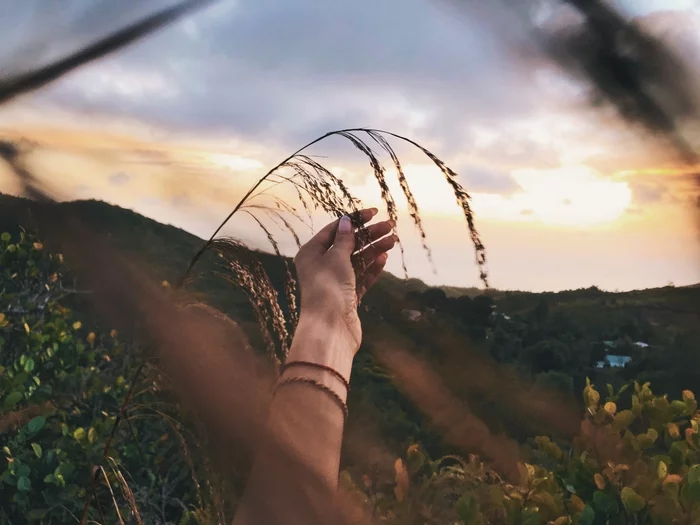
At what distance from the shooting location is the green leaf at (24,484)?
1411 millimetres

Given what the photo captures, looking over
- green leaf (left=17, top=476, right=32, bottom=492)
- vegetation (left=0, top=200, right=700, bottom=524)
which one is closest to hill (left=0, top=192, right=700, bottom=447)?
vegetation (left=0, top=200, right=700, bottom=524)

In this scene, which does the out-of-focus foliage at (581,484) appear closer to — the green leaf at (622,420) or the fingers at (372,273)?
the green leaf at (622,420)

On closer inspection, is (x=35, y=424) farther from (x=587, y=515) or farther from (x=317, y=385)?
(x=587, y=515)

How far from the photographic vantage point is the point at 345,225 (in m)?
1.06

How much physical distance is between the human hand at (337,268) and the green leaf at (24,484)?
30.1 inches

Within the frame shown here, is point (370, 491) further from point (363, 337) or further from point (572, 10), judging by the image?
point (572, 10)

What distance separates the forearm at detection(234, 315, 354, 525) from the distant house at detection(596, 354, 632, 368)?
64cm

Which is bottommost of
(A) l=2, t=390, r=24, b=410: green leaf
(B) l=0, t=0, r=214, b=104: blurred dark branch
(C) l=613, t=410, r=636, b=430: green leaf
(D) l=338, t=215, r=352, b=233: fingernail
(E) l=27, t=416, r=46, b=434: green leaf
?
(E) l=27, t=416, r=46, b=434: green leaf

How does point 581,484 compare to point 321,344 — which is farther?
point 581,484

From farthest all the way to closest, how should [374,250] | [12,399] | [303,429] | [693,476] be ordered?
[12,399], [374,250], [693,476], [303,429]

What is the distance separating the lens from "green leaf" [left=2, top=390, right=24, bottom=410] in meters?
1.47

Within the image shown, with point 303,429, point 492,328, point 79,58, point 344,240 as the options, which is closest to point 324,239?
point 344,240

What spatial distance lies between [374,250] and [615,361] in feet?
2.26

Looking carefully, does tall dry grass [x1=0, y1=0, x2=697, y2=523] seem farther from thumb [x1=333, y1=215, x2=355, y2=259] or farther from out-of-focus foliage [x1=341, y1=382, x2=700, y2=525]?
out-of-focus foliage [x1=341, y1=382, x2=700, y2=525]
